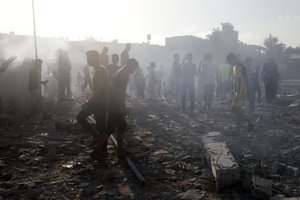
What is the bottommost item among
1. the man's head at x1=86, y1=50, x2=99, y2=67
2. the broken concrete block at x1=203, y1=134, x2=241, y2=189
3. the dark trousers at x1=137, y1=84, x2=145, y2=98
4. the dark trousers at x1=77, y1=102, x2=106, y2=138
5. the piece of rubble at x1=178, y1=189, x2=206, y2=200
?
the dark trousers at x1=137, y1=84, x2=145, y2=98

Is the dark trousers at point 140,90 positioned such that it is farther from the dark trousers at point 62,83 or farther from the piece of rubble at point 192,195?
the piece of rubble at point 192,195

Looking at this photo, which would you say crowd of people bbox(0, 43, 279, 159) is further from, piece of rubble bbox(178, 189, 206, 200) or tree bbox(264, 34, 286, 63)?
tree bbox(264, 34, 286, 63)

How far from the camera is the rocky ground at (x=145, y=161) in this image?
5.32 meters

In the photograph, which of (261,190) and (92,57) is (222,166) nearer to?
(261,190)

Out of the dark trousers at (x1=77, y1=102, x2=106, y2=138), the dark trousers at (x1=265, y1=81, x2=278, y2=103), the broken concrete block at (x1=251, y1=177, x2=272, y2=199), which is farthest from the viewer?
the dark trousers at (x1=265, y1=81, x2=278, y2=103)

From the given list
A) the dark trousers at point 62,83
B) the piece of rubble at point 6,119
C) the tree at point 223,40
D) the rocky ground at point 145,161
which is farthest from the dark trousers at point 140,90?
the tree at point 223,40

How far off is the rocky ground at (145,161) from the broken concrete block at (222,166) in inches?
4.5

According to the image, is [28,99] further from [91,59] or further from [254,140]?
[254,140]

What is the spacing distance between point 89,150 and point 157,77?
430 inches

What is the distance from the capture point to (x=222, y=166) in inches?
212

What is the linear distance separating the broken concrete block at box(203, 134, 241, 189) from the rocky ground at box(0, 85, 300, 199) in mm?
114

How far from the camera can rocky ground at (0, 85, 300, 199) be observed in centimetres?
532

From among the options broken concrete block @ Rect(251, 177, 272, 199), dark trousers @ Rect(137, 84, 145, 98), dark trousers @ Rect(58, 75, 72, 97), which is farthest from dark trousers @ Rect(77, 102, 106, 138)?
dark trousers @ Rect(137, 84, 145, 98)

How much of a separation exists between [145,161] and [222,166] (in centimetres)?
179
